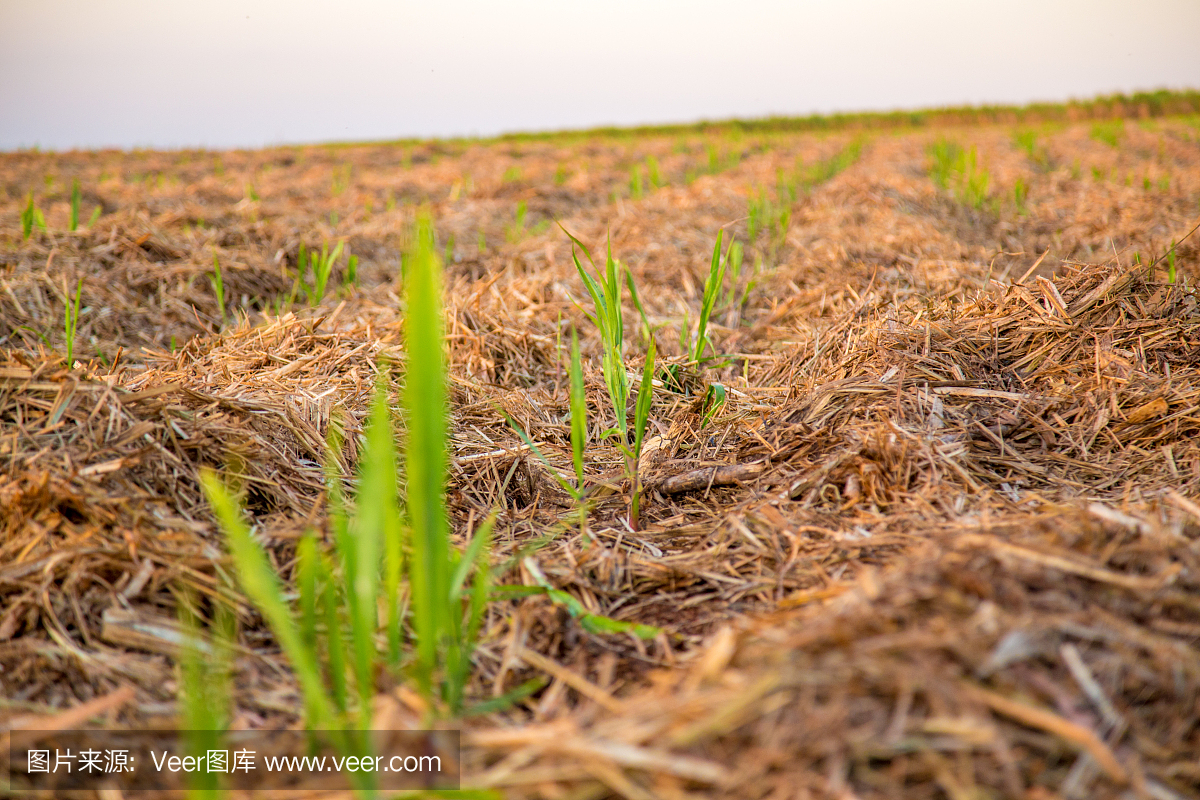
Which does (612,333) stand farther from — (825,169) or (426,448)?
(825,169)

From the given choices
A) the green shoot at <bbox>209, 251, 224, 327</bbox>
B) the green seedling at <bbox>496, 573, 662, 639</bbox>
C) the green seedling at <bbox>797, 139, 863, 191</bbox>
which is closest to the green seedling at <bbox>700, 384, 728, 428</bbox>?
the green seedling at <bbox>496, 573, 662, 639</bbox>

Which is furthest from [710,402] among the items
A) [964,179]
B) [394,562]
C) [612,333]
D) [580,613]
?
[964,179]

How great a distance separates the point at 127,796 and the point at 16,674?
1.21ft

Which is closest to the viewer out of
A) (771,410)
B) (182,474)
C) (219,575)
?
(219,575)

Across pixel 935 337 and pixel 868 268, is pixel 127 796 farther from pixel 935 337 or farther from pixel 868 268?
pixel 868 268

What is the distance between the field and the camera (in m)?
0.72

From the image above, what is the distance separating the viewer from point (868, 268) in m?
3.06

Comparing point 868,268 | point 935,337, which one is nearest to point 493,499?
point 935,337

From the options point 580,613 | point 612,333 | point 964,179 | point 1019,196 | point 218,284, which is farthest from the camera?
point 964,179

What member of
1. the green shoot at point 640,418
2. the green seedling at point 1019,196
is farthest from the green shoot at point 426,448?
the green seedling at point 1019,196

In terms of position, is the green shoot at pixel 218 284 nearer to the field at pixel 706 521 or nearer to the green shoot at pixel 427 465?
the field at pixel 706 521

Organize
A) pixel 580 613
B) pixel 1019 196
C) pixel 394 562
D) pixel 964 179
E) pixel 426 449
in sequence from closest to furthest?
pixel 426 449
pixel 394 562
pixel 580 613
pixel 1019 196
pixel 964 179

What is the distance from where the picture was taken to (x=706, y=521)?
4.81 ft

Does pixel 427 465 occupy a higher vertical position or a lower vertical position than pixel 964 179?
lower
